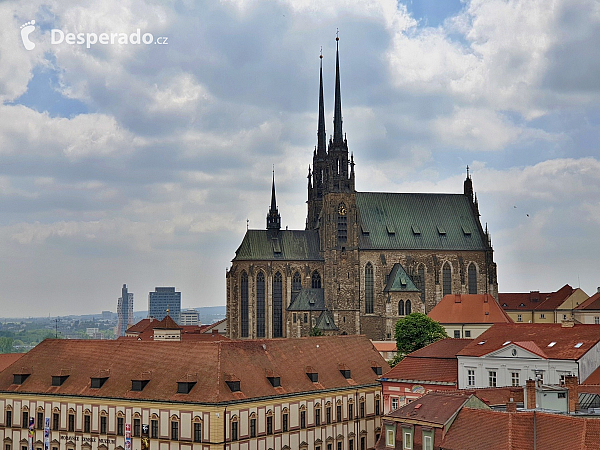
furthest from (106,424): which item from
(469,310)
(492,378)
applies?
(469,310)

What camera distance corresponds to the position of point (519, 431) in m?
52.1

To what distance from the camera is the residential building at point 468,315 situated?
452ft

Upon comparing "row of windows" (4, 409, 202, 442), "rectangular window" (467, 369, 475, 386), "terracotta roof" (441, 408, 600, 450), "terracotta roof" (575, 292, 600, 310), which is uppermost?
"terracotta roof" (575, 292, 600, 310)

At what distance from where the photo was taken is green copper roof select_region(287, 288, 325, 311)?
5881 inches

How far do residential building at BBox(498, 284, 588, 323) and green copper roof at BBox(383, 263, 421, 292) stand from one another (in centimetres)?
4729

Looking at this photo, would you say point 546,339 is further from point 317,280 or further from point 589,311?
point 589,311

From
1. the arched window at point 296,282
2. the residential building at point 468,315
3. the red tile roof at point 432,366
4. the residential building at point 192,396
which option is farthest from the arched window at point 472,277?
the residential building at point 192,396

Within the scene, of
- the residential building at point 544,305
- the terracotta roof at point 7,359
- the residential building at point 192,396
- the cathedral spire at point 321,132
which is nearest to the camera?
→ the residential building at point 192,396

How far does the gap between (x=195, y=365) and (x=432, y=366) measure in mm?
23562

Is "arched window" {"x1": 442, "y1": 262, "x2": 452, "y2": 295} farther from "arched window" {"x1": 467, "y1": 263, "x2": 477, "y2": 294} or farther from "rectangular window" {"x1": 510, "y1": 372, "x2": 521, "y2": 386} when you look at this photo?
"rectangular window" {"x1": 510, "y1": 372, "x2": 521, "y2": 386}

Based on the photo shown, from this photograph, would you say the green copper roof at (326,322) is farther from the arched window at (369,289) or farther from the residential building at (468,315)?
the residential building at (468,315)

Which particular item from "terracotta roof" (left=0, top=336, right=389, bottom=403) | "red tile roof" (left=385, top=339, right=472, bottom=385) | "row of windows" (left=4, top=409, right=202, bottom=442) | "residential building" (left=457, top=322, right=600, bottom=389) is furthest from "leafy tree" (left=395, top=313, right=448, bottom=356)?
"row of windows" (left=4, top=409, right=202, bottom=442)

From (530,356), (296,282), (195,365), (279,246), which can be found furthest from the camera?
(279,246)

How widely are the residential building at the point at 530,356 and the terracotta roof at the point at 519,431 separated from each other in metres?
21.6
